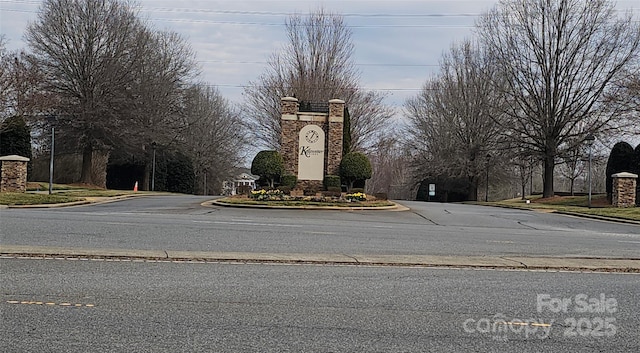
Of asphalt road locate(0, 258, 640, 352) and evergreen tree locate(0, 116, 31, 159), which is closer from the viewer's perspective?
asphalt road locate(0, 258, 640, 352)

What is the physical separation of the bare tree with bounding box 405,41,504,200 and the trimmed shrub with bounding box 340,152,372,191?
19.5 metres

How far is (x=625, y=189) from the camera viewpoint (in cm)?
3447

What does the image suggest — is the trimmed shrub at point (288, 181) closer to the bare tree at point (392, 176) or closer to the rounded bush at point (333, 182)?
the rounded bush at point (333, 182)

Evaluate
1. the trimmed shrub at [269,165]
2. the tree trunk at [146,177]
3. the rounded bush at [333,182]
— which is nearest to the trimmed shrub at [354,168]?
the rounded bush at [333,182]

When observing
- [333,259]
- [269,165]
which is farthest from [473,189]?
[333,259]

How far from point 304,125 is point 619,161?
19.8 meters

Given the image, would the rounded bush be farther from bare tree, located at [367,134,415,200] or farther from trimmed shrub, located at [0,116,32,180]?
bare tree, located at [367,134,415,200]

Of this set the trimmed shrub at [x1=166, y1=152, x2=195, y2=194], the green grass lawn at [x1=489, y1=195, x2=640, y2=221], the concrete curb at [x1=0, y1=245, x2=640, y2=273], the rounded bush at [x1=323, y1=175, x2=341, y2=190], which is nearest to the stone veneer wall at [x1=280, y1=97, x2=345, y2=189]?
the rounded bush at [x1=323, y1=175, x2=341, y2=190]

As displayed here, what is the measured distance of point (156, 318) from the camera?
6.62 m

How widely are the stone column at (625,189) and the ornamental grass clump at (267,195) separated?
60.9 feet

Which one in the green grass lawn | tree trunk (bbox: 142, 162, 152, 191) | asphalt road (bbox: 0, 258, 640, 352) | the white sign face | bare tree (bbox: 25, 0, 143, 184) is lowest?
asphalt road (bbox: 0, 258, 640, 352)

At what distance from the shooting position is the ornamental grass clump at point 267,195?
28047 mm

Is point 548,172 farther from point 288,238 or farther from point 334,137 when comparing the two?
point 288,238

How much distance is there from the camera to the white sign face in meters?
32.5
